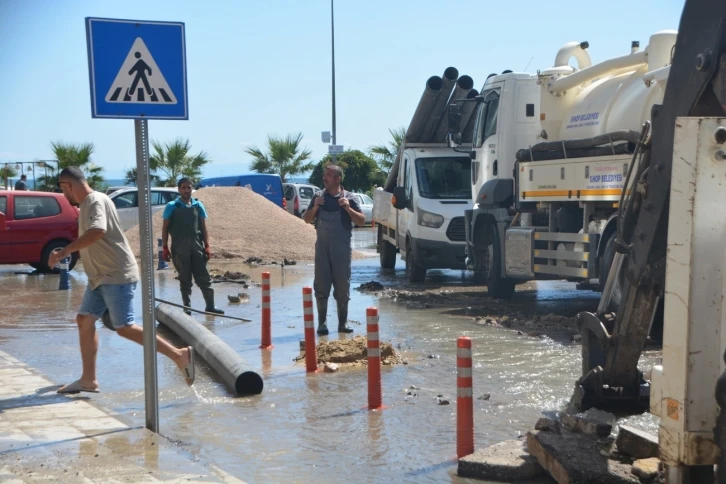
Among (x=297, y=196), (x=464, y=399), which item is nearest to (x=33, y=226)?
(x=464, y=399)

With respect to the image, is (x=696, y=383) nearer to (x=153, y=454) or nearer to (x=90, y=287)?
(x=153, y=454)

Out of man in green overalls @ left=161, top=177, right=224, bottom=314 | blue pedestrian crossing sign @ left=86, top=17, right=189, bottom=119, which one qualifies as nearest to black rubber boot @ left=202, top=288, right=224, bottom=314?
man in green overalls @ left=161, top=177, right=224, bottom=314

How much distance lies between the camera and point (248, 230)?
26.6 metres

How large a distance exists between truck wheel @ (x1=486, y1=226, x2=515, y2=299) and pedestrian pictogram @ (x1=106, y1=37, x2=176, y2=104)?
956 cm

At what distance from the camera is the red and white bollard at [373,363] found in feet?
24.9

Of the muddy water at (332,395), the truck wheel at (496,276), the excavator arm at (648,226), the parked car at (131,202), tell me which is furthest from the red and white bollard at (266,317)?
the parked car at (131,202)

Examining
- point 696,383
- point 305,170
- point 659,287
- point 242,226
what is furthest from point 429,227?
point 305,170

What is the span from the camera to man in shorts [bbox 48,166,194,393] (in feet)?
25.2

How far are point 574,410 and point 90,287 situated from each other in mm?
3956

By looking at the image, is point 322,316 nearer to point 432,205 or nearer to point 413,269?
point 432,205

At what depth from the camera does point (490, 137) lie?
1585 centimetres

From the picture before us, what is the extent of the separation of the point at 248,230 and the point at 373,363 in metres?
19.4

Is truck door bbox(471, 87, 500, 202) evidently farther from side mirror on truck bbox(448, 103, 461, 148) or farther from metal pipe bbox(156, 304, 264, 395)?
metal pipe bbox(156, 304, 264, 395)

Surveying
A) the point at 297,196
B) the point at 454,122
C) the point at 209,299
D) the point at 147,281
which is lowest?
the point at 209,299
